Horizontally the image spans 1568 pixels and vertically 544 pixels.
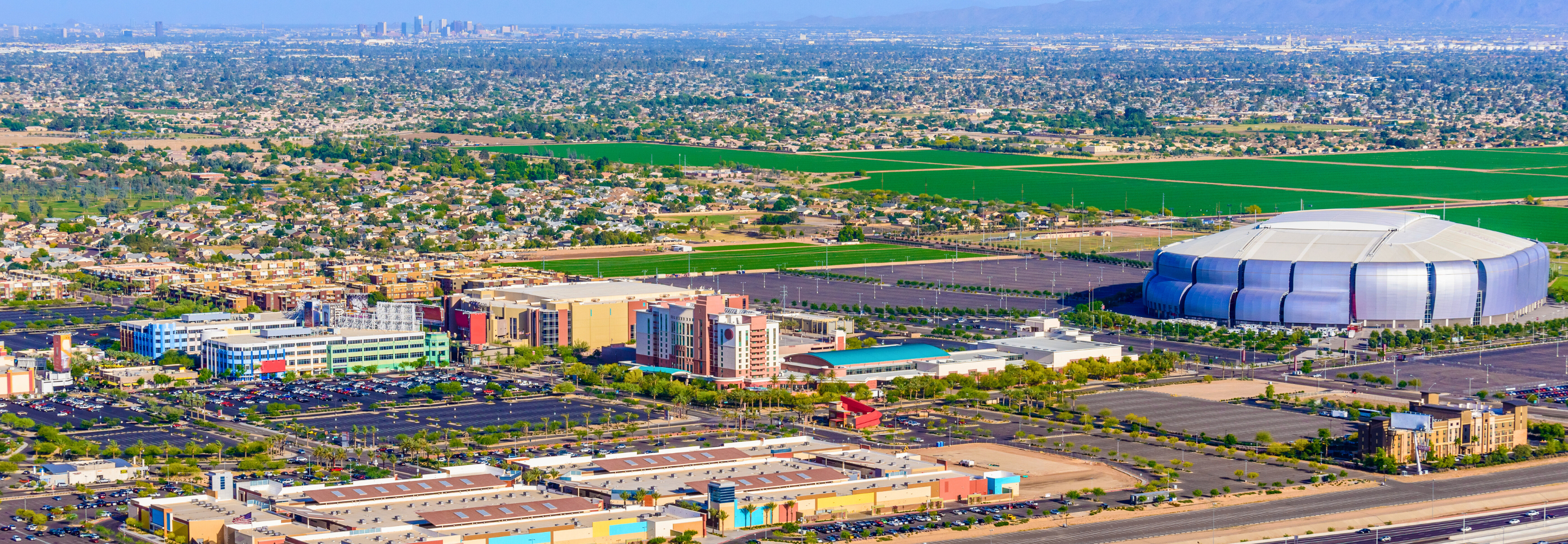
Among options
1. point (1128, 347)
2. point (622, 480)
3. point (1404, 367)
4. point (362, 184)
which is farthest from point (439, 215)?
point (622, 480)

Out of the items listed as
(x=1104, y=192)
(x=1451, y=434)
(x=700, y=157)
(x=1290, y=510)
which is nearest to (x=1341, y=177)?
(x=1104, y=192)

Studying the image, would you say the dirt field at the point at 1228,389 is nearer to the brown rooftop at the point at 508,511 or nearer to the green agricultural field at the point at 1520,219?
the brown rooftop at the point at 508,511

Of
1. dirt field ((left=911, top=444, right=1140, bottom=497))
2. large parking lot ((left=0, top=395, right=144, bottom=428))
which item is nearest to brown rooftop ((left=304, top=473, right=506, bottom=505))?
dirt field ((left=911, top=444, right=1140, bottom=497))

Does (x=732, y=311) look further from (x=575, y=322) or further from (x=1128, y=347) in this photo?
(x=1128, y=347)

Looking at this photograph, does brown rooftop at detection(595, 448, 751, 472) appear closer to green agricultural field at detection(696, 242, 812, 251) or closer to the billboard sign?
the billboard sign

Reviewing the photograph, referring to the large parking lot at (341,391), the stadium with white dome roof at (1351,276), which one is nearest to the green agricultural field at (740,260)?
the stadium with white dome roof at (1351,276)

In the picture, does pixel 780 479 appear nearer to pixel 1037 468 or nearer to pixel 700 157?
pixel 1037 468

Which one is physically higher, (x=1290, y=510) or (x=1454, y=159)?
(x=1290, y=510)
